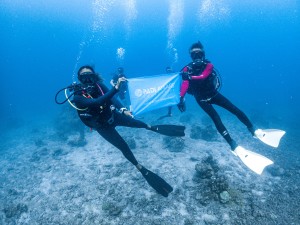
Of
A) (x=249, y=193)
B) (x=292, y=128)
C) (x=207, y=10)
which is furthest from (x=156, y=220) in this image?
(x=207, y=10)

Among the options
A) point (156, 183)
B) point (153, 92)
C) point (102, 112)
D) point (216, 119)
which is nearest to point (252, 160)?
point (216, 119)

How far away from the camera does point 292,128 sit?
65.0 ft

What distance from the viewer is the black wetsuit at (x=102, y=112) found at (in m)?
5.38

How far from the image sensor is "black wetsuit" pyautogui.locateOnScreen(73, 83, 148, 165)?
17.6ft

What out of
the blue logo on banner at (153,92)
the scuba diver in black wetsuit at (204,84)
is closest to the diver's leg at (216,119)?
the scuba diver in black wetsuit at (204,84)

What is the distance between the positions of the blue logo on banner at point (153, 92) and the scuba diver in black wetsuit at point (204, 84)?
36.0 inches

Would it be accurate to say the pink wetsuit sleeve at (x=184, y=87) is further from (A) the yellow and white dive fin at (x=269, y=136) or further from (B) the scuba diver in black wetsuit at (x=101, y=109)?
(A) the yellow and white dive fin at (x=269, y=136)

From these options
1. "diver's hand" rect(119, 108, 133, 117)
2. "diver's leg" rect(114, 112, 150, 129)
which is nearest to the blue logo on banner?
"diver's leg" rect(114, 112, 150, 129)

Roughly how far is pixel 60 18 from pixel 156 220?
12465 centimetres

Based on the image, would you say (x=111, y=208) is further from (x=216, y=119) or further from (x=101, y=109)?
(x=216, y=119)

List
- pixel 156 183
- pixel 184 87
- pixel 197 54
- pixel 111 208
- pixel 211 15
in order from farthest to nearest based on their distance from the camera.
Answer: pixel 211 15
pixel 111 208
pixel 156 183
pixel 184 87
pixel 197 54

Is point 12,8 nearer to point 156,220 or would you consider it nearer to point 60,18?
point 60,18

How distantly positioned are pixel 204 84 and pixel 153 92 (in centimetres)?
196

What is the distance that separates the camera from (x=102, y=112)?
6211 millimetres
